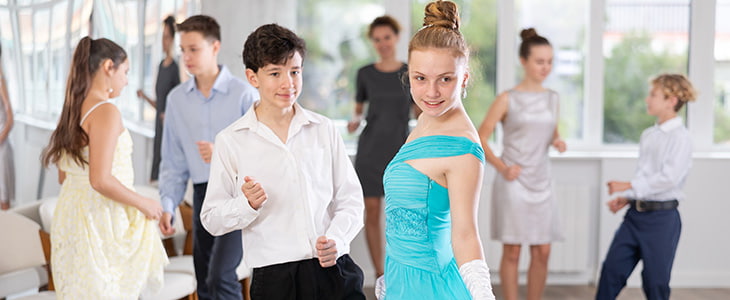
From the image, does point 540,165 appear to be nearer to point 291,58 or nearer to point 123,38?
point 291,58

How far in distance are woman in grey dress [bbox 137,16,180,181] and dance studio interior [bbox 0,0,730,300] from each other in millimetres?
76

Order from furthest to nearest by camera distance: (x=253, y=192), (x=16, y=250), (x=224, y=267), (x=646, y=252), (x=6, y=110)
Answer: (x=6, y=110) < (x=646, y=252) < (x=16, y=250) < (x=224, y=267) < (x=253, y=192)

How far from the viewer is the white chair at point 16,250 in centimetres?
344

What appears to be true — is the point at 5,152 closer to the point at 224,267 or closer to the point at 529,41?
the point at 224,267

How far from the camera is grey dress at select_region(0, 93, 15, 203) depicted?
13.5 feet

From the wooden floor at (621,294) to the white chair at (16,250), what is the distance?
1964mm

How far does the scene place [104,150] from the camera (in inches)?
107

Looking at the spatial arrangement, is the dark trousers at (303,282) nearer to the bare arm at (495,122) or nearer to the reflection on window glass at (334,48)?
the bare arm at (495,122)

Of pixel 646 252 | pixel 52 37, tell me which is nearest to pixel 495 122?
pixel 646 252

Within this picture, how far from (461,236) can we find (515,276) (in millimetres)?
2543

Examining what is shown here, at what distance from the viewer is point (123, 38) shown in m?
4.77

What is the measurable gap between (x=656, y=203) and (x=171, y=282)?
222cm

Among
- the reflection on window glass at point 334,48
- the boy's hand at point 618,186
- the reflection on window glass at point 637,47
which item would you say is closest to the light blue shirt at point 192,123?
the boy's hand at point 618,186

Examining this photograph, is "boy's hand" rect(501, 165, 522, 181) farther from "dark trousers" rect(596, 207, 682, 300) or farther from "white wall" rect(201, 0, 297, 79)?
"white wall" rect(201, 0, 297, 79)
